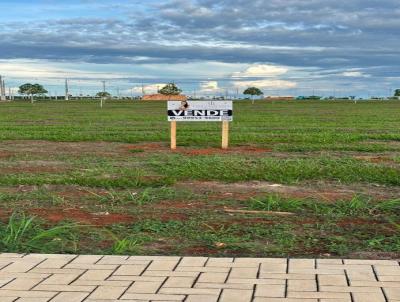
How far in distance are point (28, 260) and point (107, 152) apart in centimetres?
854

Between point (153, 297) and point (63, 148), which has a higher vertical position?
point (153, 297)

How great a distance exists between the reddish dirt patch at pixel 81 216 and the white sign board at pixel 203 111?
23.9ft

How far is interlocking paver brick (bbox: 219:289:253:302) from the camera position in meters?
3.94

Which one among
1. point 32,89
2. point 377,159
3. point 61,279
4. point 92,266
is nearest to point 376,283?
point 92,266

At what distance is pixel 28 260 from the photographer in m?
4.91

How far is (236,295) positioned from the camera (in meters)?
4.02

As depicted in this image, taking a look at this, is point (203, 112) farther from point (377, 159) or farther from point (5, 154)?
point (5, 154)

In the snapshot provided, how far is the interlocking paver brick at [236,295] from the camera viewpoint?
3.94 metres

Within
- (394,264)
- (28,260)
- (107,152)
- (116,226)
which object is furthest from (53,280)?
(107,152)

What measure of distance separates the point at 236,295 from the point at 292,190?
14.3ft

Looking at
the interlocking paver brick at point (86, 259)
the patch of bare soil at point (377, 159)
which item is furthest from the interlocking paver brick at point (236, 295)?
the patch of bare soil at point (377, 159)

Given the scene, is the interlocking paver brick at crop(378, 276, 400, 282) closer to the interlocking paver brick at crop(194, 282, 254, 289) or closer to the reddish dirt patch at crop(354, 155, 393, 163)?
the interlocking paver brick at crop(194, 282, 254, 289)

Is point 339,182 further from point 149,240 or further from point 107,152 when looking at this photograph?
point 107,152

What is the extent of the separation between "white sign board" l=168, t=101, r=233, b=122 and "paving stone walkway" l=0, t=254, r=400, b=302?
908 centimetres
